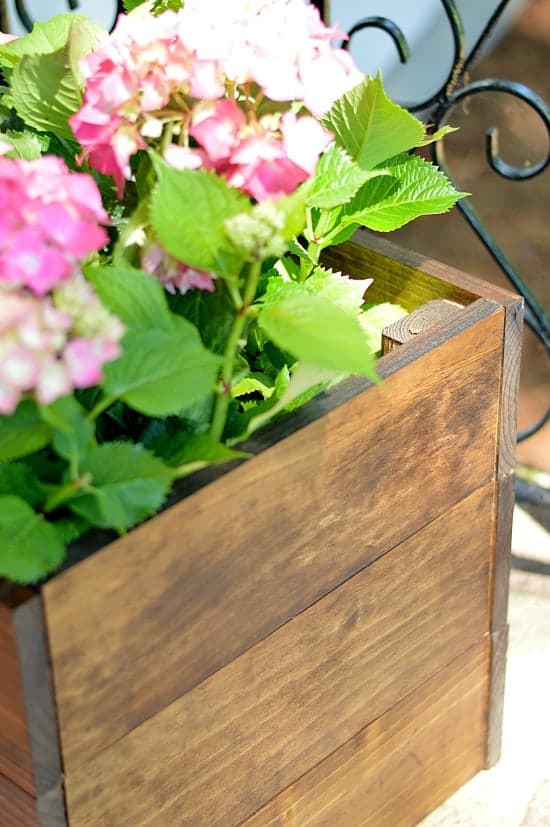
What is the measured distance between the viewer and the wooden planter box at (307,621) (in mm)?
805

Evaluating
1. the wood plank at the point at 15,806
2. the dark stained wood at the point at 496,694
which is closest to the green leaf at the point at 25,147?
the wood plank at the point at 15,806

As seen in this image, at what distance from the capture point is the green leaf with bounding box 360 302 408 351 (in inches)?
41.4

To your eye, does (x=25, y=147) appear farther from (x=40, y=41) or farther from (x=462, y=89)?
(x=462, y=89)

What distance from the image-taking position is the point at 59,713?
0.80m

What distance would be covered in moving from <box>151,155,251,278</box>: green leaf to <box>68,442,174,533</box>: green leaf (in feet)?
0.42

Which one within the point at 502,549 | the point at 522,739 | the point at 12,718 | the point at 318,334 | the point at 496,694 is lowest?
the point at 522,739

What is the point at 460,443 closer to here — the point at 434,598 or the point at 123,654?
the point at 434,598

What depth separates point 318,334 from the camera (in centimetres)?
79

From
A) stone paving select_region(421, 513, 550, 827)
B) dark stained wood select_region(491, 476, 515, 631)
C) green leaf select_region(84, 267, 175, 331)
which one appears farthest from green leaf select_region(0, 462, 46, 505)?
stone paving select_region(421, 513, 550, 827)

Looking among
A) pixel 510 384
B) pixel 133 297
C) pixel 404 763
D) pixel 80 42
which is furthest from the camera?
pixel 404 763

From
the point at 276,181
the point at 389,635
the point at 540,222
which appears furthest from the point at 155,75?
the point at 540,222

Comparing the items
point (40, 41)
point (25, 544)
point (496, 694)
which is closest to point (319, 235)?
point (40, 41)

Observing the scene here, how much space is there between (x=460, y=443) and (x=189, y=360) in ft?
1.07

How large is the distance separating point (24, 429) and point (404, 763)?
568mm
